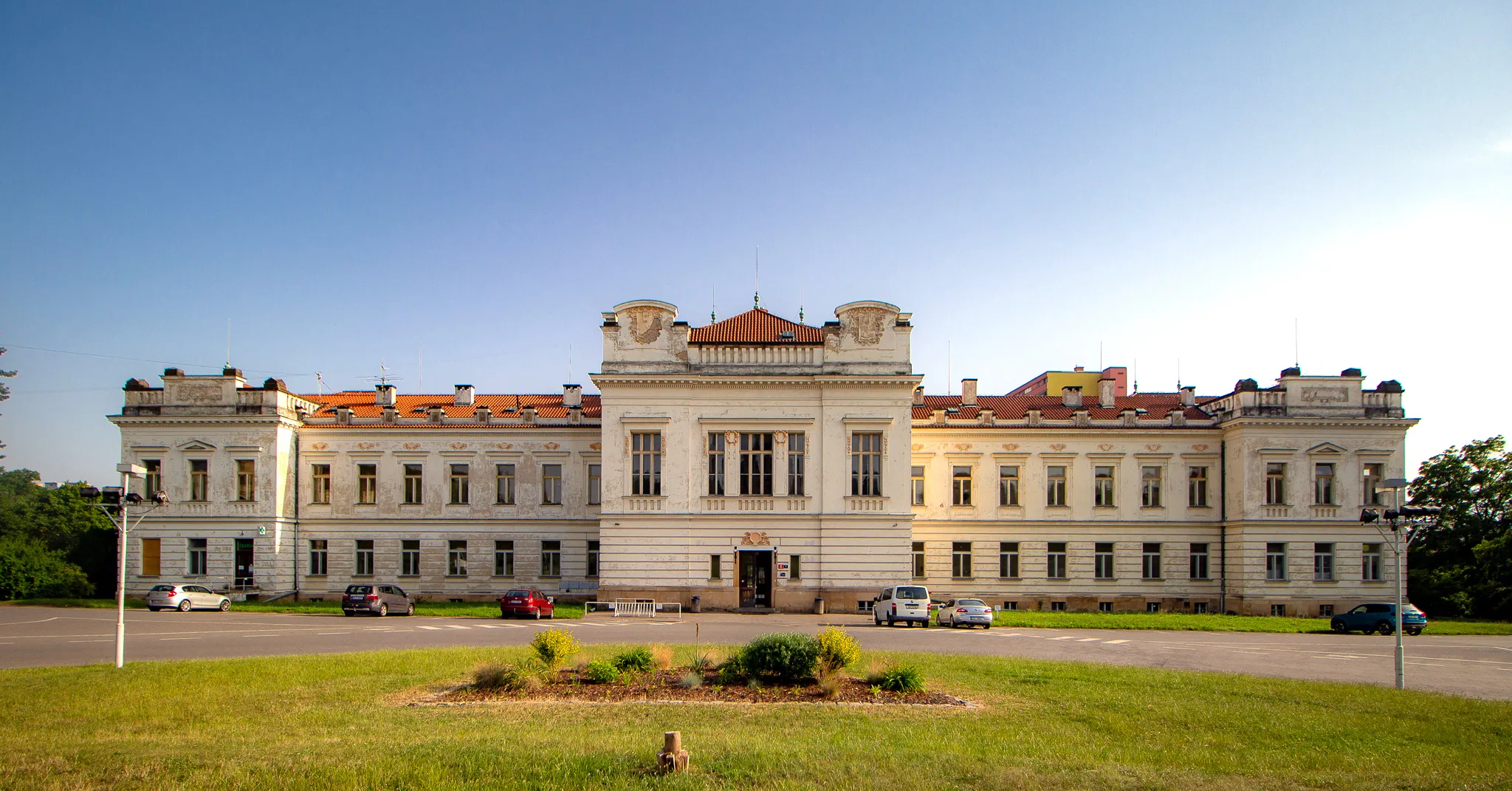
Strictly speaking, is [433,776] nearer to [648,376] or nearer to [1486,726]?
[1486,726]

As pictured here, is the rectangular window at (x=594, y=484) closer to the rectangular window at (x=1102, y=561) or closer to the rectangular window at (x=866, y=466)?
the rectangular window at (x=866, y=466)

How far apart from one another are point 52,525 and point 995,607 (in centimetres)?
6129

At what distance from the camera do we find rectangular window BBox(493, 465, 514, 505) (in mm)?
46844

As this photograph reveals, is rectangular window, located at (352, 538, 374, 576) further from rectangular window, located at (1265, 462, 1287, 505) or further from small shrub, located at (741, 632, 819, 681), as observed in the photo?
rectangular window, located at (1265, 462, 1287, 505)

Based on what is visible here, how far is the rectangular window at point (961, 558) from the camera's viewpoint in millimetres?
45781

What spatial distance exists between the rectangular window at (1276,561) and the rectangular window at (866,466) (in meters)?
19.0


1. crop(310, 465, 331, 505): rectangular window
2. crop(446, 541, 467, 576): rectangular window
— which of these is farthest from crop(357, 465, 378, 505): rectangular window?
crop(446, 541, 467, 576): rectangular window

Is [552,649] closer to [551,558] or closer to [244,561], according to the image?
[551,558]

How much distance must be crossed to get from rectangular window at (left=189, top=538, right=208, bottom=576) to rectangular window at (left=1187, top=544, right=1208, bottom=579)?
4655 cm

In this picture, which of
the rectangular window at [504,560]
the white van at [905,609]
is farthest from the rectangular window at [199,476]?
the white van at [905,609]

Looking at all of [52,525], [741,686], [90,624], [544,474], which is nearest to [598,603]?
[544,474]

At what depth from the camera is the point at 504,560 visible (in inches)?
1822

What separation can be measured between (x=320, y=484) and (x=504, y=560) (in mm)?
9775

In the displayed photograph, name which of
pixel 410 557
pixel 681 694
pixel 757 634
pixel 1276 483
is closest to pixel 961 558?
pixel 1276 483
